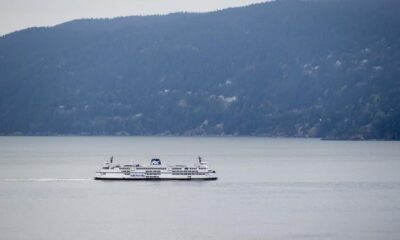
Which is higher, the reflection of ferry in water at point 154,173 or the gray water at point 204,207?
the reflection of ferry in water at point 154,173

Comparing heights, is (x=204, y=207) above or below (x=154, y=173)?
below

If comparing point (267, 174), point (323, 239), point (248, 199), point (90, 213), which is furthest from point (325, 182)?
point (323, 239)

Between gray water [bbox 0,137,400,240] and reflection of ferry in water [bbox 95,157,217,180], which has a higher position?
reflection of ferry in water [bbox 95,157,217,180]

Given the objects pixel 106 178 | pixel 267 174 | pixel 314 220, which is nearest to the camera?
pixel 314 220

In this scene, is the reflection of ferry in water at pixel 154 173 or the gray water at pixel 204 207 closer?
the gray water at pixel 204 207

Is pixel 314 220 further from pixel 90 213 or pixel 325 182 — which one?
pixel 325 182

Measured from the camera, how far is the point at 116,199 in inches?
5049

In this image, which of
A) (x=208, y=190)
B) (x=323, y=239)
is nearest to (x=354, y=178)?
(x=208, y=190)

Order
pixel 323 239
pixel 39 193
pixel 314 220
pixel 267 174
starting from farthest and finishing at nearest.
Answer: pixel 267 174 → pixel 39 193 → pixel 314 220 → pixel 323 239

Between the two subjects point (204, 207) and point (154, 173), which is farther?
point (154, 173)

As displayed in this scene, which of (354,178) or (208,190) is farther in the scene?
(354,178)

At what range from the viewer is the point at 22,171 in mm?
184000

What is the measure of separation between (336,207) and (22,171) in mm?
77527

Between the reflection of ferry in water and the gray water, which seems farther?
the reflection of ferry in water
